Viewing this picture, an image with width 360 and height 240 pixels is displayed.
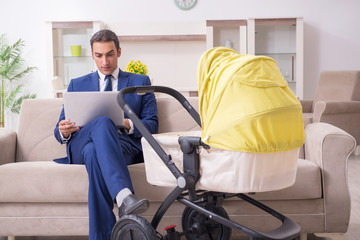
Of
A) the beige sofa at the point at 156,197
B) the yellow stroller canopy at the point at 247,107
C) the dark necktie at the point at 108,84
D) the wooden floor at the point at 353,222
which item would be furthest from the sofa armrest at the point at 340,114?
the yellow stroller canopy at the point at 247,107

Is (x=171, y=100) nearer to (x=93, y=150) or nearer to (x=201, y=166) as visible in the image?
(x=93, y=150)

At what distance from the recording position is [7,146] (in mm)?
2547

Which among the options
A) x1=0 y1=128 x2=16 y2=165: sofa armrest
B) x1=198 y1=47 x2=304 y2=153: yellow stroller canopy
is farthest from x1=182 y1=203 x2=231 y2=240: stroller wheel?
x1=0 y1=128 x2=16 y2=165: sofa armrest

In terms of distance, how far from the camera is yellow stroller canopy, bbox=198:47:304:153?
1578 millimetres

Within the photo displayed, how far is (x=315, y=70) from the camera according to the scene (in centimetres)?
657

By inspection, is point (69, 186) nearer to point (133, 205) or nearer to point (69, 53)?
point (133, 205)

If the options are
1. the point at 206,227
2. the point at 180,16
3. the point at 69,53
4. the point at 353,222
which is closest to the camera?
the point at 206,227

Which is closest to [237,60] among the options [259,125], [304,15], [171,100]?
[259,125]

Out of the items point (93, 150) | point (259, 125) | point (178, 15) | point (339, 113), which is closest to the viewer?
point (259, 125)

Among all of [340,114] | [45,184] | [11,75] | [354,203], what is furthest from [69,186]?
[11,75]

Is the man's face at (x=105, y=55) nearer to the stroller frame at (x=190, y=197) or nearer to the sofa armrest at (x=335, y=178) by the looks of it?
the stroller frame at (x=190, y=197)

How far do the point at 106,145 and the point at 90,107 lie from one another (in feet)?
0.76

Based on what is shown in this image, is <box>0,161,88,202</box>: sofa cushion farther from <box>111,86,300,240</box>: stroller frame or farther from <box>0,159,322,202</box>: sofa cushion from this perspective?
<box>111,86,300,240</box>: stroller frame

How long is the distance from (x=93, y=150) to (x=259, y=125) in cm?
85
